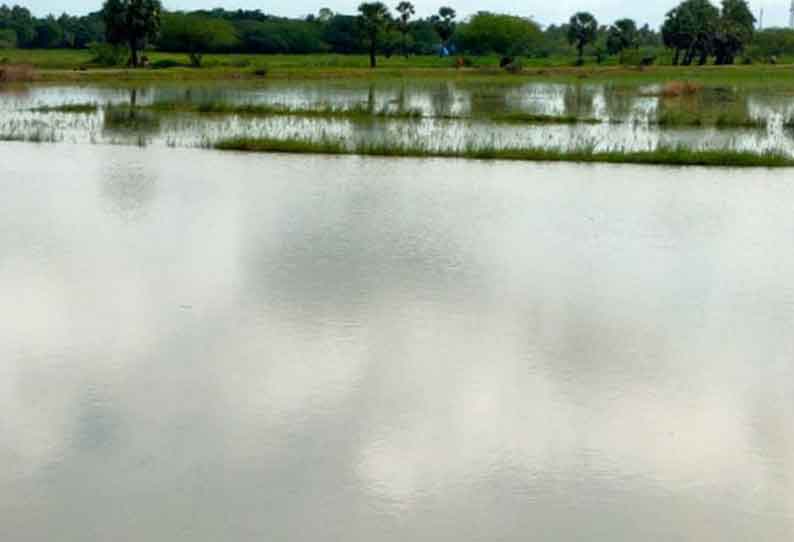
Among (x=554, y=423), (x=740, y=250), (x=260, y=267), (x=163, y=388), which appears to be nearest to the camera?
(x=554, y=423)

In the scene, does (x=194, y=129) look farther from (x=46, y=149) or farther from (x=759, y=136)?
(x=759, y=136)

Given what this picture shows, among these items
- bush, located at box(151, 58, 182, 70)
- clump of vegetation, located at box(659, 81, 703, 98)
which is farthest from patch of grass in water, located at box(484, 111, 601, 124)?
bush, located at box(151, 58, 182, 70)

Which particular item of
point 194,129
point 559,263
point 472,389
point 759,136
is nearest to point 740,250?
point 559,263

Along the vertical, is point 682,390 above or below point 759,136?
below

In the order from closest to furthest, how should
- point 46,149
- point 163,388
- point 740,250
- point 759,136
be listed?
point 163,388, point 740,250, point 46,149, point 759,136

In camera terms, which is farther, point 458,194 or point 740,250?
point 458,194

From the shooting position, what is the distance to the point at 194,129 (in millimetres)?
22172

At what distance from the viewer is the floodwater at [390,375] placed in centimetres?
472

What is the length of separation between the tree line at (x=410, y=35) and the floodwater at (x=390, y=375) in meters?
44.4

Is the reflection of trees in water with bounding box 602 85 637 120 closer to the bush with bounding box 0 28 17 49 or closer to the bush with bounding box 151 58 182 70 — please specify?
the bush with bounding box 151 58 182 70

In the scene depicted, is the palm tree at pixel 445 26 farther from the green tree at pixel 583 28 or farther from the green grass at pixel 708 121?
the green grass at pixel 708 121

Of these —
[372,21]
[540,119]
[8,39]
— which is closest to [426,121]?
[540,119]

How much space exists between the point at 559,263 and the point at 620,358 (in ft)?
9.68

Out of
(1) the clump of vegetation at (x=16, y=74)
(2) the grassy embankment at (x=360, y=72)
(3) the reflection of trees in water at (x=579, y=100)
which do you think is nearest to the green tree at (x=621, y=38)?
(2) the grassy embankment at (x=360, y=72)
